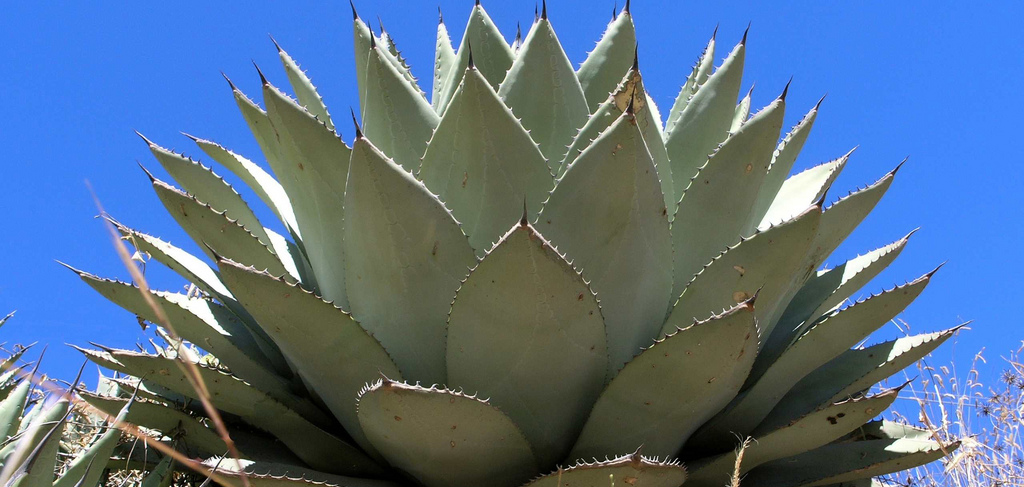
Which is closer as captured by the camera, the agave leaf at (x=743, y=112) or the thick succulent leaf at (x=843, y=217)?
the thick succulent leaf at (x=843, y=217)

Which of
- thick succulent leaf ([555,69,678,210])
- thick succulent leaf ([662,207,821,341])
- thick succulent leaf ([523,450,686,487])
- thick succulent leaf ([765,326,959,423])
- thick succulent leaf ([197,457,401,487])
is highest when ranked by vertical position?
thick succulent leaf ([555,69,678,210])

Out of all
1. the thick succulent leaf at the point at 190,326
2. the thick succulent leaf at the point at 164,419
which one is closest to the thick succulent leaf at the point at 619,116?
the thick succulent leaf at the point at 190,326

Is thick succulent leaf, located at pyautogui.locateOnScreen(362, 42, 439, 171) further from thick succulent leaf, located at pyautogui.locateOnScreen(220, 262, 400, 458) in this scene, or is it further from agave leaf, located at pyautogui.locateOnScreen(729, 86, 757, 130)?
agave leaf, located at pyautogui.locateOnScreen(729, 86, 757, 130)

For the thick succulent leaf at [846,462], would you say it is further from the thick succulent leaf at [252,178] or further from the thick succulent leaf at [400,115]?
the thick succulent leaf at [252,178]

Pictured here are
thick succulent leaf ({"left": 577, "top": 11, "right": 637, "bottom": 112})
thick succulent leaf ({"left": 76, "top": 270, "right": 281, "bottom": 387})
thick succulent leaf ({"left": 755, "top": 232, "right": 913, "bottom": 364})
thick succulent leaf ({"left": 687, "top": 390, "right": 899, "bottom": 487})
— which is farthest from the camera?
thick succulent leaf ({"left": 577, "top": 11, "right": 637, "bottom": 112})

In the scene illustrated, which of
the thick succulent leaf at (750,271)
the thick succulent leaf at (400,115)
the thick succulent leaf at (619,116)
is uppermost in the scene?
the thick succulent leaf at (400,115)

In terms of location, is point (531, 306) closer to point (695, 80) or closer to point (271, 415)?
point (271, 415)

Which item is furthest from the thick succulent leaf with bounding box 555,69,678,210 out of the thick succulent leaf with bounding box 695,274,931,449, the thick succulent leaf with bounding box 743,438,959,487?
the thick succulent leaf with bounding box 743,438,959,487

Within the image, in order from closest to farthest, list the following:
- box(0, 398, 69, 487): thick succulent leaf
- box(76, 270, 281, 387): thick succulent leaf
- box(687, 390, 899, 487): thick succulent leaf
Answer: box(0, 398, 69, 487): thick succulent leaf
box(687, 390, 899, 487): thick succulent leaf
box(76, 270, 281, 387): thick succulent leaf
